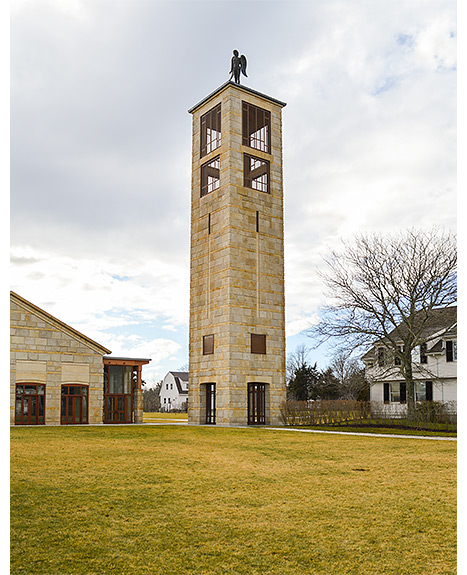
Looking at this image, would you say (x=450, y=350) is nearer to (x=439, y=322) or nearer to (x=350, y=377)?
(x=439, y=322)

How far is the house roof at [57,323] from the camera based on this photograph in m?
34.8

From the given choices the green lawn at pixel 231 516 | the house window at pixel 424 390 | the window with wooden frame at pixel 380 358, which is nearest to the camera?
the green lawn at pixel 231 516

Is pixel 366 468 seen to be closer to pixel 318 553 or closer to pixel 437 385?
pixel 318 553

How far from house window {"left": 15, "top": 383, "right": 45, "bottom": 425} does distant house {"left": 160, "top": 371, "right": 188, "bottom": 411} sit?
5519 centimetres

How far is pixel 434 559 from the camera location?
5992mm

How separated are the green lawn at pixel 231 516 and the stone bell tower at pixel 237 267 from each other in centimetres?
2046

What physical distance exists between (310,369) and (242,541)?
51993 millimetres

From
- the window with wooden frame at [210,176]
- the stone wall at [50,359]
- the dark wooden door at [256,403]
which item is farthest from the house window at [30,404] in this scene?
the window with wooden frame at [210,176]

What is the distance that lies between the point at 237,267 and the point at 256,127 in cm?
1035

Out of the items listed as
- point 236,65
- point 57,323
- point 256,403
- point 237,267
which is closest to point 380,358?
point 256,403

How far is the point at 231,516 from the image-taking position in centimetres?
783

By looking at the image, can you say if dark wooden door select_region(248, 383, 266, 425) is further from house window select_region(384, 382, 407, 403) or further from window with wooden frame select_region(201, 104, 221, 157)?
window with wooden frame select_region(201, 104, 221, 157)

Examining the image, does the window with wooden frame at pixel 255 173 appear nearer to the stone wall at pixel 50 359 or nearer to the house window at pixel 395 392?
the stone wall at pixel 50 359
